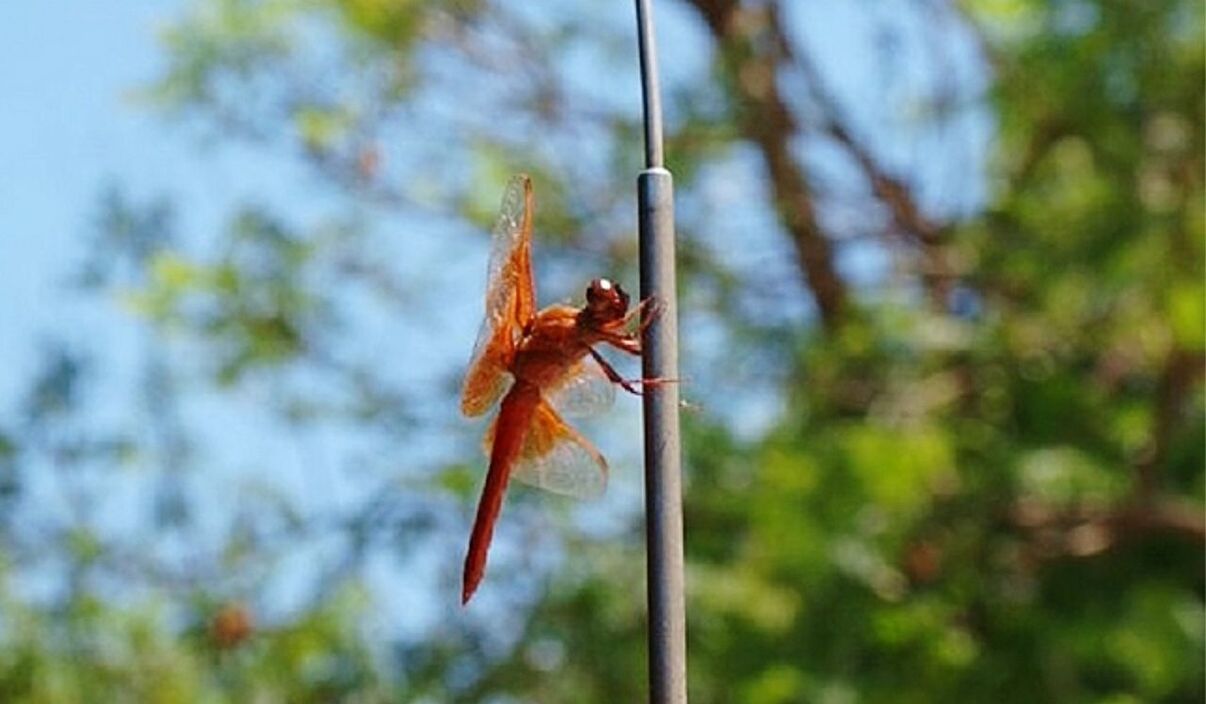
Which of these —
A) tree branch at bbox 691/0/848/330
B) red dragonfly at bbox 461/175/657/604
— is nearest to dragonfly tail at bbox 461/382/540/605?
red dragonfly at bbox 461/175/657/604

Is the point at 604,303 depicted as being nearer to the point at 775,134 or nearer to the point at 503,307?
the point at 503,307

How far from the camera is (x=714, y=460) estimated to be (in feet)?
8.91

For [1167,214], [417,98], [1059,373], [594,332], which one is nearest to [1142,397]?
[1059,373]

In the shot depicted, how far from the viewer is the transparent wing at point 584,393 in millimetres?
855

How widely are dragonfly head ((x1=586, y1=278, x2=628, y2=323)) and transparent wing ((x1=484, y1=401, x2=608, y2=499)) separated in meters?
0.06

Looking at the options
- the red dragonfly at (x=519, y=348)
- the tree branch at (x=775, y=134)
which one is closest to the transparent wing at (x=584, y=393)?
the red dragonfly at (x=519, y=348)

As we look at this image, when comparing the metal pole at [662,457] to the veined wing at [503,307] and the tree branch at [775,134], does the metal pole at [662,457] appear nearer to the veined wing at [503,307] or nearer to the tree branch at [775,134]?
the veined wing at [503,307]

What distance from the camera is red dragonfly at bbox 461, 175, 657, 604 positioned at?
2.66 ft

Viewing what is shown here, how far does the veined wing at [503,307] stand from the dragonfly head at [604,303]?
28 mm

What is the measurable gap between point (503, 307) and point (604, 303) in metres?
0.04

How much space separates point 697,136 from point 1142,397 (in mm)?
548

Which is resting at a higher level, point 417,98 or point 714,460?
point 417,98

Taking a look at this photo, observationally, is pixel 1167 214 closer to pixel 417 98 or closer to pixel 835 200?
pixel 835 200

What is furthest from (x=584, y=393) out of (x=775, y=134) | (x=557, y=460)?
(x=775, y=134)
